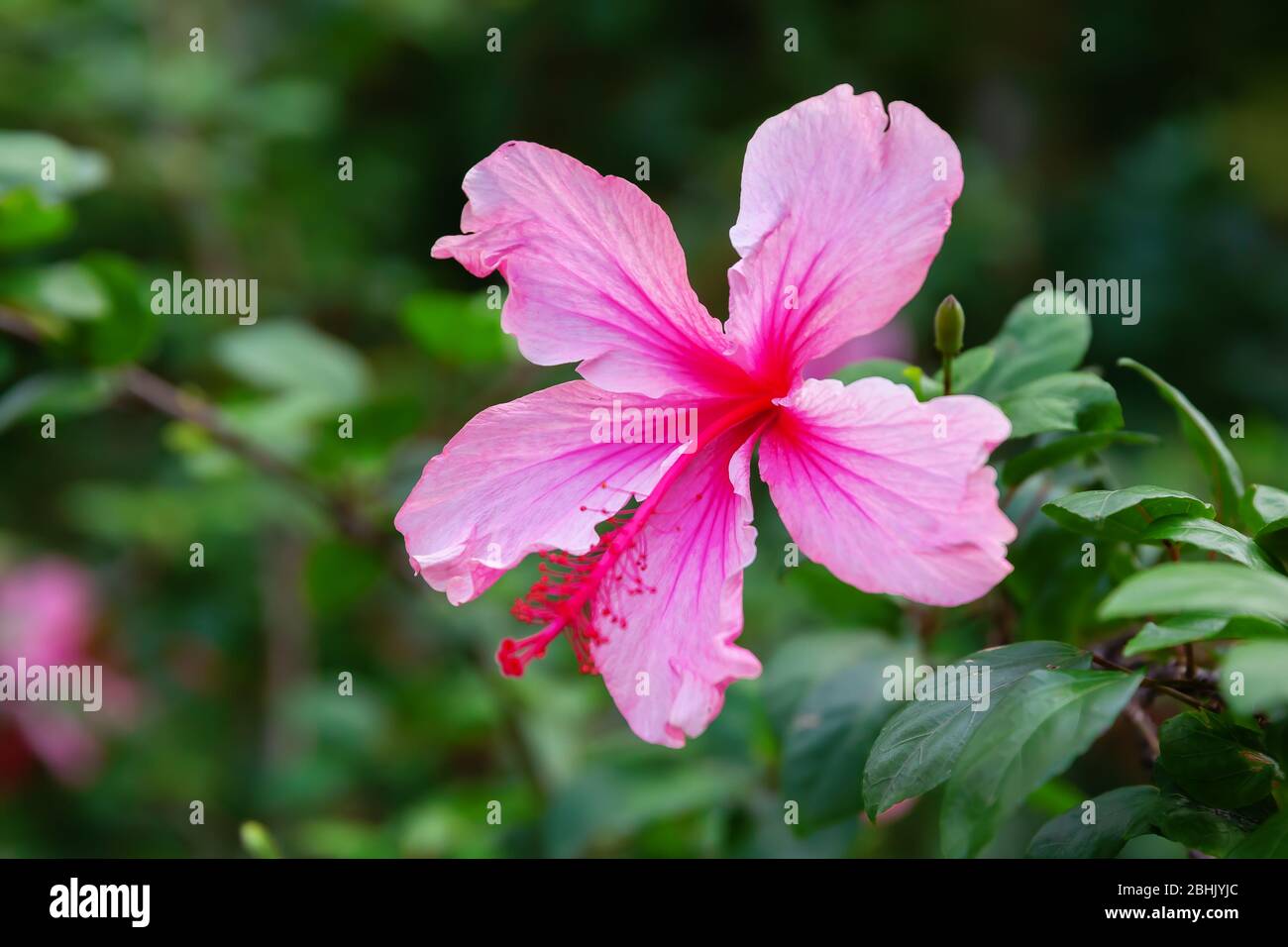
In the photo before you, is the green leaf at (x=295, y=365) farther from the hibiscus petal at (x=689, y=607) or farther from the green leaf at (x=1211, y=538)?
the green leaf at (x=1211, y=538)

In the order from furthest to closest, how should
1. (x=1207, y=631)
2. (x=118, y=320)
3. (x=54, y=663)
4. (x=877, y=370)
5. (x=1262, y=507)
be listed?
1. (x=54, y=663)
2. (x=118, y=320)
3. (x=877, y=370)
4. (x=1262, y=507)
5. (x=1207, y=631)

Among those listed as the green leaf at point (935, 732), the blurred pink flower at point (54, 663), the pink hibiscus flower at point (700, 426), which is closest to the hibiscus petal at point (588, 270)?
the pink hibiscus flower at point (700, 426)

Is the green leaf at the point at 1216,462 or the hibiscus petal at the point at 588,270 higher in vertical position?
the hibiscus petal at the point at 588,270

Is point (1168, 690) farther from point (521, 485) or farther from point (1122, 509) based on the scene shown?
point (521, 485)

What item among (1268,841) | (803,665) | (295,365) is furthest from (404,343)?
(1268,841)

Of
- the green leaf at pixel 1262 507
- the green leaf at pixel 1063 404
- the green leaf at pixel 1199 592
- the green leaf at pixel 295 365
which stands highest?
the green leaf at pixel 295 365
